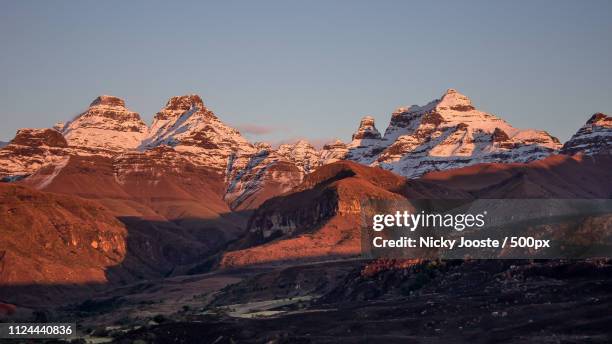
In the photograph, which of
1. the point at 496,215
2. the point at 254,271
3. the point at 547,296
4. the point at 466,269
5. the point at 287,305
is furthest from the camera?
the point at 254,271

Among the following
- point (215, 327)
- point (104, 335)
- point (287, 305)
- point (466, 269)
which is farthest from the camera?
point (287, 305)

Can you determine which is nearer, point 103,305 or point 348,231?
point 103,305

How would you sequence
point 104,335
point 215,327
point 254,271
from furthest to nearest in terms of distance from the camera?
point 254,271 → point 104,335 → point 215,327

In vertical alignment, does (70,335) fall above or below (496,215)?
below

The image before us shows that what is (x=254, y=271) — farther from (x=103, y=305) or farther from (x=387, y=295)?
(x=387, y=295)

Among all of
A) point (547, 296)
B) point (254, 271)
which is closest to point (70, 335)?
point (547, 296)

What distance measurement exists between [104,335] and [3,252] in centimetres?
12119

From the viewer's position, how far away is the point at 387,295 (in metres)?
81.9

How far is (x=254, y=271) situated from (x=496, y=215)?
79839 mm

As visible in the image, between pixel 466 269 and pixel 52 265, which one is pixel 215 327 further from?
pixel 52 265

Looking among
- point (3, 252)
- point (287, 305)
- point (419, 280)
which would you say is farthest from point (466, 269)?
point (3, 252)

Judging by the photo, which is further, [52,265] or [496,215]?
[52,265]

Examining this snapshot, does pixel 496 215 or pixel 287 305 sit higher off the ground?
pixel 496 215

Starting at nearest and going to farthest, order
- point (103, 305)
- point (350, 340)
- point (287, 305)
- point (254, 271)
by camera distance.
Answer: point (350, 340) → point (287, 305) → point (103, 305) → point (254, 271)
